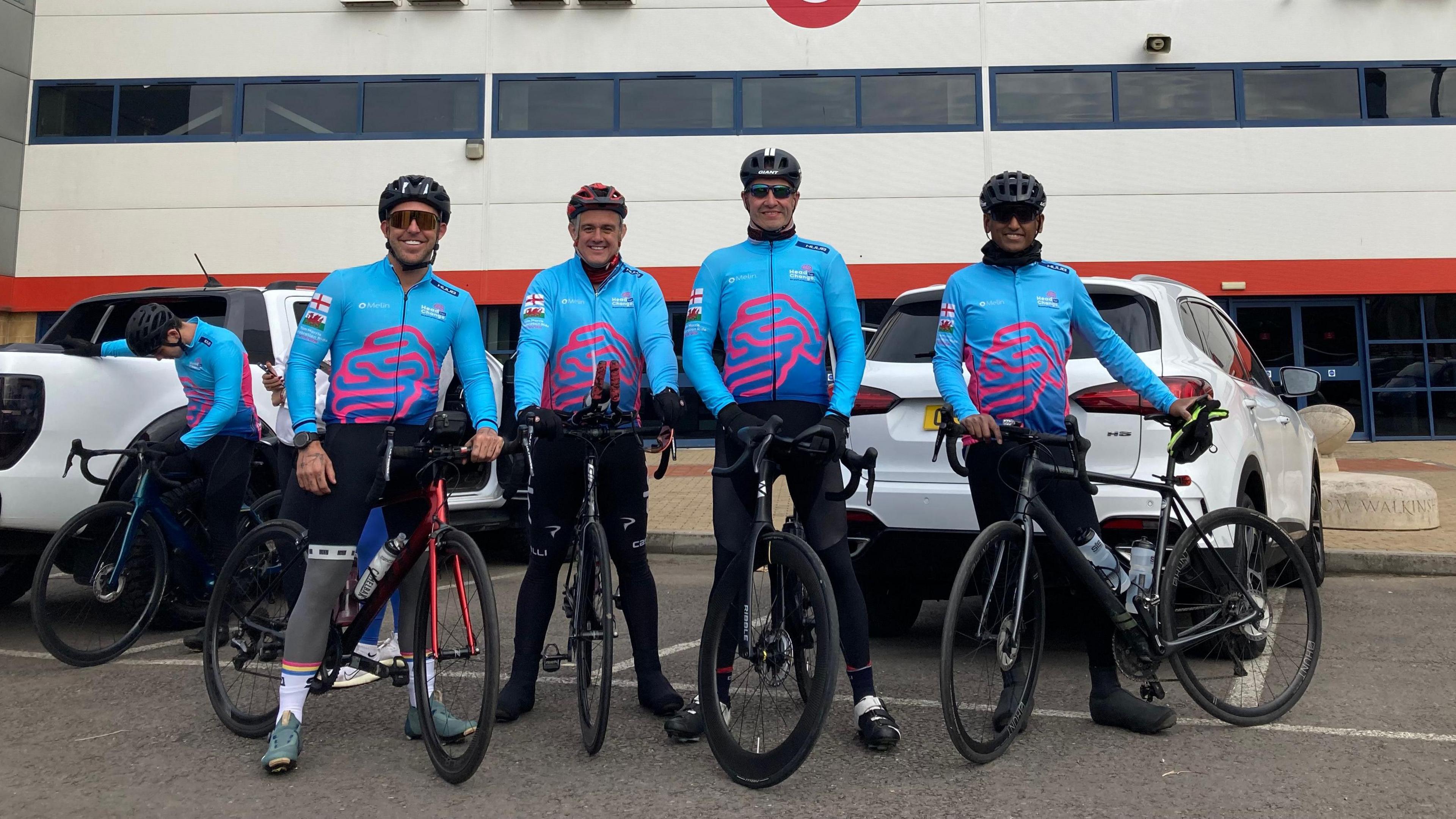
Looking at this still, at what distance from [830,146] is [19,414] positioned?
15.2m

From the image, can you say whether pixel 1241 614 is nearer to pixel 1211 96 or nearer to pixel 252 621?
pixel 252 621

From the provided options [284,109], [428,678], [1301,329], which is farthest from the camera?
[284,109]

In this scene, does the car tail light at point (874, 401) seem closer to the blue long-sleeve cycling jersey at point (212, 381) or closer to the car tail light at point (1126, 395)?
the car tail light at point (1126, 395)

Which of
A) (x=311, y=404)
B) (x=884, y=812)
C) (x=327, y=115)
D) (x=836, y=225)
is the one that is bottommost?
(x=884, y=812)

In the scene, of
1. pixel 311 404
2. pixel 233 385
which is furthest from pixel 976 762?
pixel 233 385

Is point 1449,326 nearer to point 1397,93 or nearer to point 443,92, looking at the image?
point 1397,93

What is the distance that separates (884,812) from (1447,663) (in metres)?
3.36

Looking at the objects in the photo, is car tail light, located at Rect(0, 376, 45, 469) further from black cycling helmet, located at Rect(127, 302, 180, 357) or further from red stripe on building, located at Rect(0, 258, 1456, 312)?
red stripe on building, located at Rect(0, 258, 1456, 312)

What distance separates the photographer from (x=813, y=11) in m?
18.9

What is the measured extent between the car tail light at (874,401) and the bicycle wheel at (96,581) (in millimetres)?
3495

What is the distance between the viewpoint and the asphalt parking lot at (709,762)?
3211 mm

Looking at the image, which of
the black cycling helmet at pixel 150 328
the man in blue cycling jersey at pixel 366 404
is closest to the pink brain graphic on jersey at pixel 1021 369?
the man in blue cycling jersey at pixel 366 404

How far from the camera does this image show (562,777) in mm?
3467

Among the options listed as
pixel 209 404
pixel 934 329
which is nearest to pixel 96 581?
pixel 209 404
